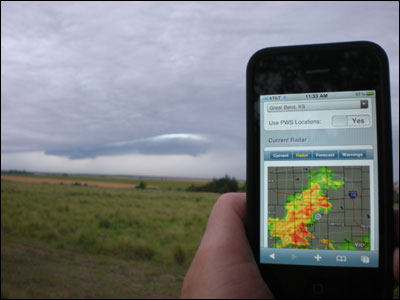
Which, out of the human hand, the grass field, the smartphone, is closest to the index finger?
the smartphone

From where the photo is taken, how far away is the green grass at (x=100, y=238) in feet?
24.9

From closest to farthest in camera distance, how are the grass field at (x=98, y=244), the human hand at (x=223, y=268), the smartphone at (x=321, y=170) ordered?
the human hand at (x=223, y=268), the smartphone at (x=321, y=170), the grass field at (x=98, y=244)

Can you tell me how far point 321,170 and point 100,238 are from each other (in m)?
12.1

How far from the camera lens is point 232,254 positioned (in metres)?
0.98

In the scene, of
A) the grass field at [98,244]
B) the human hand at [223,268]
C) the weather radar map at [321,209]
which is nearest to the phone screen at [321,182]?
the weather radar map at [321,209]

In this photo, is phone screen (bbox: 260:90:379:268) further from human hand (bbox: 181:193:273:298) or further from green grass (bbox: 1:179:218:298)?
green grass (bbox: 1:179:218:298)

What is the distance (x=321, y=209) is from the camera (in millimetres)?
1149

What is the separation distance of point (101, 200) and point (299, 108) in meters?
20.3

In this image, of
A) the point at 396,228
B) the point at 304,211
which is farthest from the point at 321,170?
the point at 396,228

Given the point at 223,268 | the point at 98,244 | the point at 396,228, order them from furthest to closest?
the point at 98,244 < the point at 396,228 < the point at 223,268

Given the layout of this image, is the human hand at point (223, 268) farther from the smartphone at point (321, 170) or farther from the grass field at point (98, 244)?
the grass field at point (98, 244)

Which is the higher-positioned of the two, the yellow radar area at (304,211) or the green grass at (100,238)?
the yellow radar area at (304,211)

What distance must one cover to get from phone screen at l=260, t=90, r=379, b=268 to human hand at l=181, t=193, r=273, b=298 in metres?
0.17

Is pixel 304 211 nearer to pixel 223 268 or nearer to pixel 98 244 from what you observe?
pixel 223 268
